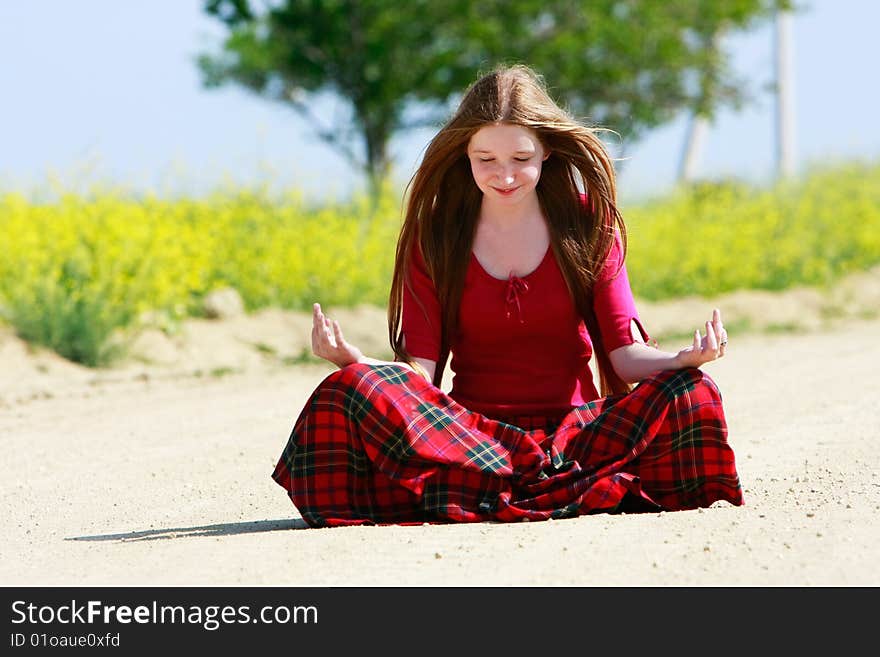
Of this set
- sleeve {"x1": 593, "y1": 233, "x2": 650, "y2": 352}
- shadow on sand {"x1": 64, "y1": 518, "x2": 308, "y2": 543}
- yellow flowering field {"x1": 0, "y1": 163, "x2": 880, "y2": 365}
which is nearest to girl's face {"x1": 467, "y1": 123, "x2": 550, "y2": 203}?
sleeve {"x1": 593, "y1": 233, "x2": 650, "y2": 352}

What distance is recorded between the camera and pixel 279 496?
5.07 metres

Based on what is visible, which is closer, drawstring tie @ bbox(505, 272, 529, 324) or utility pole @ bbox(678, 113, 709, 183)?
drawstring tie @ bbox(505, 272, 529, 324)

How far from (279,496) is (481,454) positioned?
4.41ft

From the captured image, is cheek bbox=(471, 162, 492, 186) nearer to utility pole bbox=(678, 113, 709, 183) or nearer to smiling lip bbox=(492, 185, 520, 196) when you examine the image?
smiling lip bbox=(492, 185, 520, 196)

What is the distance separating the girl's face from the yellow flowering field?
557 cm

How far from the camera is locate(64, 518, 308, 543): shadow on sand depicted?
13.8 ft

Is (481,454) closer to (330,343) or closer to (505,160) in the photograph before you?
(330,343)

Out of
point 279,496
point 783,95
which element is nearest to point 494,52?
point 783,95

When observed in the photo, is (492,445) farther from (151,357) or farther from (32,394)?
(151,357)

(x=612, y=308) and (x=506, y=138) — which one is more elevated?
(x=506, y=138)

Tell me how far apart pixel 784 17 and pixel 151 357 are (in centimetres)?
1343

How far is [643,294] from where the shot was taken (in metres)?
13.6

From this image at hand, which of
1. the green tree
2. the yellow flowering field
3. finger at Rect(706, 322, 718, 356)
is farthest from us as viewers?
the green tree

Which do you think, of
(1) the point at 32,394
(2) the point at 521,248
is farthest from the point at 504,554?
(1) the point at 32,394
